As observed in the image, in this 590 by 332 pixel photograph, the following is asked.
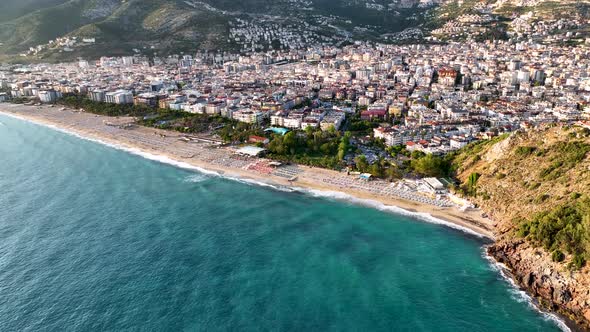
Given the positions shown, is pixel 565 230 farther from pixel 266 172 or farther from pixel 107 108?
pixel 107 108

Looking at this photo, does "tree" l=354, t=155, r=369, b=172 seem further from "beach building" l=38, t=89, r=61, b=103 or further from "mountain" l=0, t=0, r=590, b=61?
"mountain" l=0, t=0, r=590, b=61

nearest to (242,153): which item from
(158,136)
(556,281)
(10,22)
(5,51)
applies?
(158,136)

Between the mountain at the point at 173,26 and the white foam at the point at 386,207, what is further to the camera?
the mountain at the point at 173,26

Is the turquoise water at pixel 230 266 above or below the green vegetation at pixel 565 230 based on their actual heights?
below

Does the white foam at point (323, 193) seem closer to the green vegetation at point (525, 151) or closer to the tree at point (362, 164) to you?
the tree at point (362, 164)

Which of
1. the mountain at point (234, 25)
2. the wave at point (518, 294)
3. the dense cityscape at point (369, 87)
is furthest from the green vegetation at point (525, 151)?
the mountain at point (234, 25)

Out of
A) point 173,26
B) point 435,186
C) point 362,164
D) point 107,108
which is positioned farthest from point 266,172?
point 173,26
